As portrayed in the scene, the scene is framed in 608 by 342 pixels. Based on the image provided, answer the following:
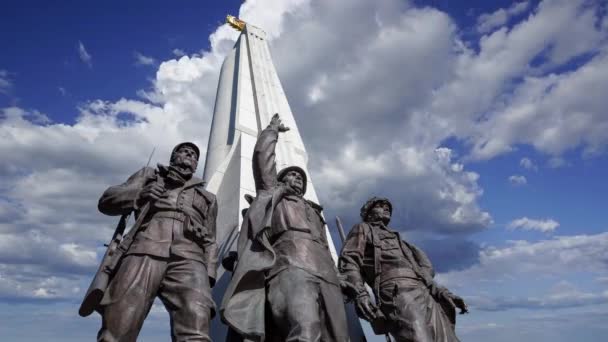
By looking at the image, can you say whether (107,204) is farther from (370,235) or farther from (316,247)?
(370,235)

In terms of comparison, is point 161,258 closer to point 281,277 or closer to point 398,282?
point 281,277

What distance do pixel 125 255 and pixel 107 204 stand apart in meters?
0.84

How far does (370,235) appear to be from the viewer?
7.58 m

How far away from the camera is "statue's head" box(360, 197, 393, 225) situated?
315 inches

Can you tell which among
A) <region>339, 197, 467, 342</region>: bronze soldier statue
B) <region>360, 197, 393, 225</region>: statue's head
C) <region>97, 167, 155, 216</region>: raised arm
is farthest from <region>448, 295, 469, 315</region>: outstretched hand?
<region>97, 167, 155, 216</region>: raised arm

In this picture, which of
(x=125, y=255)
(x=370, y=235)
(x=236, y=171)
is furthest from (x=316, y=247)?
(x=236, y=171)

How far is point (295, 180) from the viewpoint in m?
7.19

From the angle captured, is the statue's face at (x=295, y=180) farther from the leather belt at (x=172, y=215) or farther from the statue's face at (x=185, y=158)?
the leather belt at (x=172, y=215)

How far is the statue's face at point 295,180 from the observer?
7.12 meters

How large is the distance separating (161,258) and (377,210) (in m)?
3.85

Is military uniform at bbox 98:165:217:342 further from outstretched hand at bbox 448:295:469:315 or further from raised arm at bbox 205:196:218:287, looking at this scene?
outstretched hand at bbox 448:295:469:315

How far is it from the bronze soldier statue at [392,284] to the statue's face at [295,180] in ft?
3.75

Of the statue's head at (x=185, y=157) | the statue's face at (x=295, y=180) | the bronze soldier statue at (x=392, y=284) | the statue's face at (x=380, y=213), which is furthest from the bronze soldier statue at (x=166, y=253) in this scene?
the statue's face at (x=380, y=213)

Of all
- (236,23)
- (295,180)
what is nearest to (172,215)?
(295,180)
